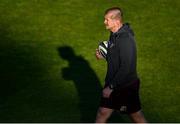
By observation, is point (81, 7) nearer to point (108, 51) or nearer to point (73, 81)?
point (73, 81)

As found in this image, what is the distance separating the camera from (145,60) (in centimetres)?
1503

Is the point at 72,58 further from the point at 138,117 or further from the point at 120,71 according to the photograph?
the point at 120,71

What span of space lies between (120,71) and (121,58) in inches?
7.8

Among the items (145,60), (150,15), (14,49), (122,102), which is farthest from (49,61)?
(122,102)

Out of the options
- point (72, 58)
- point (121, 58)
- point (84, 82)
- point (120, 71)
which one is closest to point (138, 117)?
point (120, 71)

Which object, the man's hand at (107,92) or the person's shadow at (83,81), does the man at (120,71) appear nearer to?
the man's hand at (107,92)

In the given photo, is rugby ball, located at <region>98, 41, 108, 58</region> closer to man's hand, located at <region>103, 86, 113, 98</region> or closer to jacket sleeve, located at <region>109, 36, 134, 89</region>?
jacket sleeve, located at <region>109, 36, 134, 89</region>

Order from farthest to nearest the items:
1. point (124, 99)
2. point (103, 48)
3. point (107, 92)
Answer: point (103, 48) → point (124, 99) → point (107, 92)

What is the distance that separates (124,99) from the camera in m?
10.7

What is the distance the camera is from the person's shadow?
1292 cm

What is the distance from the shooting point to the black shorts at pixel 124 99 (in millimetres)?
10625

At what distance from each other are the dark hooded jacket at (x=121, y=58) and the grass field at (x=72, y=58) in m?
2.12

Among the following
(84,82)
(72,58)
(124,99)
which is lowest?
(84,82)

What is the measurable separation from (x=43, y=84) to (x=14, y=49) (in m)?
1.88
